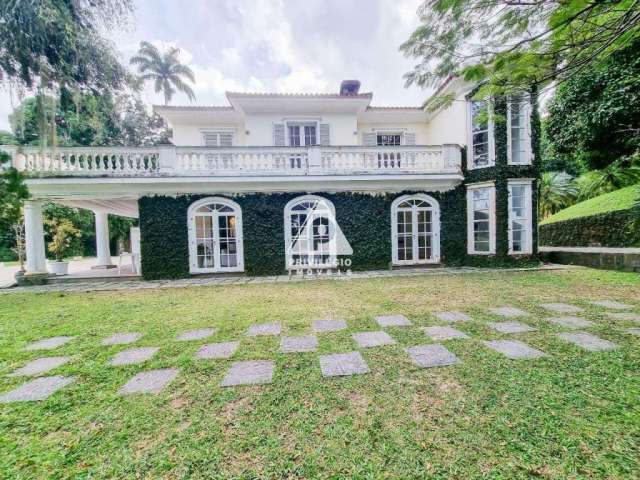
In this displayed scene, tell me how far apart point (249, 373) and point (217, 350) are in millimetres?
822

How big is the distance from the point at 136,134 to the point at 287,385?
89.3 feet

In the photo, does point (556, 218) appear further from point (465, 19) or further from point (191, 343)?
point (191, 343)

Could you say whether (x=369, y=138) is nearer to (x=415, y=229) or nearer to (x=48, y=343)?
(x=415, y=229)

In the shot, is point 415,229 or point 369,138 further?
point 369,138

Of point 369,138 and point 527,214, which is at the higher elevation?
point 369,138

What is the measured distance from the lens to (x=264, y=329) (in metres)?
4.09

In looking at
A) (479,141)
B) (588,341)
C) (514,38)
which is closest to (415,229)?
(479,141)

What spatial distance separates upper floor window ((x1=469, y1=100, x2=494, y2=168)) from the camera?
928cm

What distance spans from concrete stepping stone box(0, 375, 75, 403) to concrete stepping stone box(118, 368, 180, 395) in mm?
677

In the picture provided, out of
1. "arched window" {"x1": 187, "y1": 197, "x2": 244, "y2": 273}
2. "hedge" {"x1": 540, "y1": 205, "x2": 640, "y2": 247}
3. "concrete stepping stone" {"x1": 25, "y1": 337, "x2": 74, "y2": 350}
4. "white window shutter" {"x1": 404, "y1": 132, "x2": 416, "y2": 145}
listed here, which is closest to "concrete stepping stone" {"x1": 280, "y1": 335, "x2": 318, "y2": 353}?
"concrete stepping stone" {"x1": 25, "y1": 337, "x2": 74, "y2": 350}

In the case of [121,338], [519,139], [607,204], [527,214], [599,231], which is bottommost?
[121,338]

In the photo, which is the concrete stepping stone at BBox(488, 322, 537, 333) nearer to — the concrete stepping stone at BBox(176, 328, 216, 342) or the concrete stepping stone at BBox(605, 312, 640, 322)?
the concrete stepping stone at BBox(605, 312, 640, 322)

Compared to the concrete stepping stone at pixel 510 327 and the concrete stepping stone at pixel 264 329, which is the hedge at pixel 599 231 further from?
the concrete stepping stone at pixel 264 329

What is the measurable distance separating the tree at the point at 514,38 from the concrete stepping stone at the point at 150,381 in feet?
15.4
